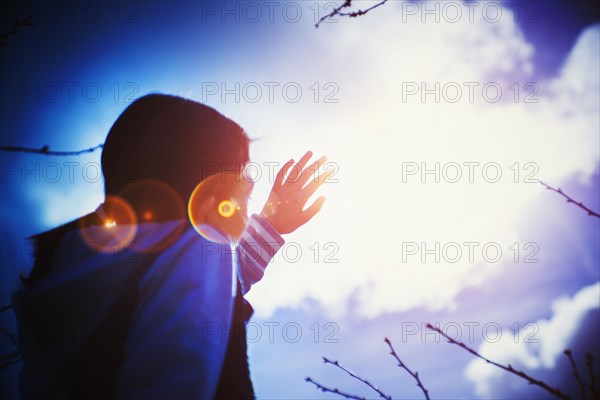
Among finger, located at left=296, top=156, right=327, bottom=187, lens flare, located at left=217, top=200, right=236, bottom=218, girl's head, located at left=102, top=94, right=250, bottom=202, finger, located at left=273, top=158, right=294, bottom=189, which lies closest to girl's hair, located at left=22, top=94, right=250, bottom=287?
girl's head, located at left=102, top=94, right=250, bottom=202

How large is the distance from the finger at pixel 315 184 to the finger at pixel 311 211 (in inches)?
2.7

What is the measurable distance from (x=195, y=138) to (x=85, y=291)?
786 millimetres

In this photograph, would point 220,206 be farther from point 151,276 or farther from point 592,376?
point 592,376

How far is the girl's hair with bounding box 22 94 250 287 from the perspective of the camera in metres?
1.25

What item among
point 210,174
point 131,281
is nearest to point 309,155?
point 210,174

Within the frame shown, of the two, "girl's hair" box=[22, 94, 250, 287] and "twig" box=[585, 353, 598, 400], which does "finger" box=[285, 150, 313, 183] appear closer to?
"girl's hair" box=[22, 94, 250, 287]

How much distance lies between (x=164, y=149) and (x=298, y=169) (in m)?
0.83

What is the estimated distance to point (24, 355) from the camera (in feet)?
3.45

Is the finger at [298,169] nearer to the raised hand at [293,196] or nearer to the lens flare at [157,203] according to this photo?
the raised hand at [293,196]

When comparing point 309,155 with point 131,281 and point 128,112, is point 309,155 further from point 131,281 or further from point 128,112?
point 131,281

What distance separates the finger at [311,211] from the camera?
1.75 metres

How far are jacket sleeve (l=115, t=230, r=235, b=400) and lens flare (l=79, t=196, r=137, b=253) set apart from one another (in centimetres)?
20

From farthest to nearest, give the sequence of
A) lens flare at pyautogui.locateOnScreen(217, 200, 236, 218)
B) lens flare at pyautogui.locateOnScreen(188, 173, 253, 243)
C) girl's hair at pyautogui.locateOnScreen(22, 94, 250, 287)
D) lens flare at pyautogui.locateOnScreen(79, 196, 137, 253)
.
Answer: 1. lens flare at pyautogui.locateOnScreen(217, 200, 236, 218)
2. girl's hair at pyautogui.locateOnScreen(22, 94, 250, 287)
3. lens flare at pyautogui.locateOnScreen(188, 173, 253, 243)
4. lens flare at pyautogui.locateOnScreen(79, 196, 137, 253)

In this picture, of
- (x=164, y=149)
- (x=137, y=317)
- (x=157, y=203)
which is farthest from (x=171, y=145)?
(x=137, y=317)
